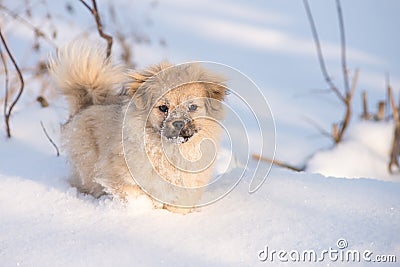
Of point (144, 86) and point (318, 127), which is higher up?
point (144, 86)

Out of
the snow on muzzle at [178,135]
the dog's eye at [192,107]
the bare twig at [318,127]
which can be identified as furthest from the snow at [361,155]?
the dog's eye at [192,107]

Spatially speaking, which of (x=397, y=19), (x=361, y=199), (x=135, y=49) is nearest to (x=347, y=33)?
(x=397, y=19)

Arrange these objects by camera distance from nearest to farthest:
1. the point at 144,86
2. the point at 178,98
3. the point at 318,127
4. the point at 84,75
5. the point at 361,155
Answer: the point at 178,98 → the point at 144,86 → the point at 84,75 → the point at 361,155 → the point at 318,127

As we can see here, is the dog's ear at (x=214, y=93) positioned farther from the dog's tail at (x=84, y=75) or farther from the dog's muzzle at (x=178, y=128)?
the dog's tail at (x=84, y=75)

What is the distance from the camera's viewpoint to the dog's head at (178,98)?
3027mm

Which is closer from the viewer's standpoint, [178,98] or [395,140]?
[178,98]

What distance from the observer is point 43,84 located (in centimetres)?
549

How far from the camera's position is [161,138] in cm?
315

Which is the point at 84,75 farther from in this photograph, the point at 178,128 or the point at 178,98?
the point at 178,128

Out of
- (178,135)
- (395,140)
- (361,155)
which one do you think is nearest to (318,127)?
(361,155)

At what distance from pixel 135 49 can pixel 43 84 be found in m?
1.93

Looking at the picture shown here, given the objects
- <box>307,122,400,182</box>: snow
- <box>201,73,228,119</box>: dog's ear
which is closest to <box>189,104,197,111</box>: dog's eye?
<box>201,73,228,119</box>: dog's ear

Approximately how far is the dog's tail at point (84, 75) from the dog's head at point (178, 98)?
1.40 ft

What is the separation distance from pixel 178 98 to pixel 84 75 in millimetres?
822
